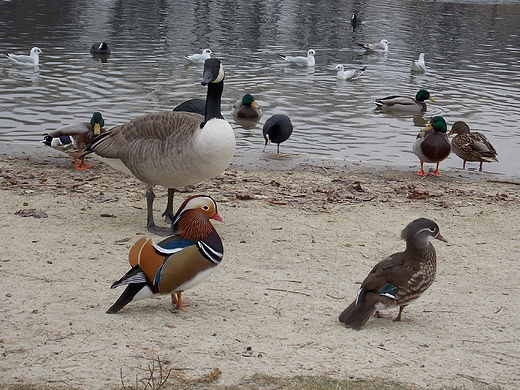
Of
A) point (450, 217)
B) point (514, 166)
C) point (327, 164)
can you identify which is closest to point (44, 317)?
point (450, 217)

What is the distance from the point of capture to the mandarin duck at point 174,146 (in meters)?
7.32

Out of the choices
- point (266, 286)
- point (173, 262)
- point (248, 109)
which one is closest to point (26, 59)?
point (248, 109)

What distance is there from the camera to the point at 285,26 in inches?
1282

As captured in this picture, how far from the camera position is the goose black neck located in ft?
24.5

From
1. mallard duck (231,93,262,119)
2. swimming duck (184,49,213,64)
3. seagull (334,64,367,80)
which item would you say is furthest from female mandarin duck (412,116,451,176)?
swimming duck (184,49,213,64)

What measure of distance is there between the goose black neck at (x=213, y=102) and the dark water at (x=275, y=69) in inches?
195

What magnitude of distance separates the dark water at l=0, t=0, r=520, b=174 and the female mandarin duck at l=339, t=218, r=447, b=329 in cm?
659

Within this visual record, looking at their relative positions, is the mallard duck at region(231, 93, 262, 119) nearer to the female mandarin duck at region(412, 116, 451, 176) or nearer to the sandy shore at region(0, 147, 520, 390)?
the female mandarin duck at region(412, 116, 451, 176)

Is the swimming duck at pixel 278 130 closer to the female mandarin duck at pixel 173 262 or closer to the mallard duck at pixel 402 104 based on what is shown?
the mallard duck at pixel 402 104

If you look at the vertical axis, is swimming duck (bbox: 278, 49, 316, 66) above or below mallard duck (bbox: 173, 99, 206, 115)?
below

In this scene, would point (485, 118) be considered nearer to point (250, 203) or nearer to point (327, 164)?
point (327, 164)

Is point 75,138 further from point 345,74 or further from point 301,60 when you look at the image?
point 301,60

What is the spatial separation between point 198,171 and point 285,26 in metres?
26.3

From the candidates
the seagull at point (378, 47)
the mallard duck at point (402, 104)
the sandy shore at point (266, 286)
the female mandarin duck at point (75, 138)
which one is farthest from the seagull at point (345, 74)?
the sandy shore at point (266, 286)
